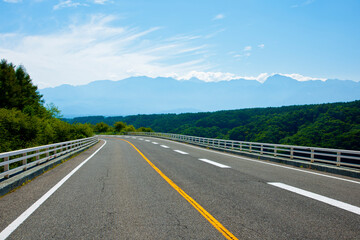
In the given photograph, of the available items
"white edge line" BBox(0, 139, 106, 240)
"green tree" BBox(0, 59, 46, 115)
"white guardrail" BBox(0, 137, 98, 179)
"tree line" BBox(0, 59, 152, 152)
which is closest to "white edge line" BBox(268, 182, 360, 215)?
"white edge line" BBox(0, 139, 106, 240)

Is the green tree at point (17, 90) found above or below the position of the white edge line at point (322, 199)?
above

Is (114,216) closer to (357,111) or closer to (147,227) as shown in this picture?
(147,227)

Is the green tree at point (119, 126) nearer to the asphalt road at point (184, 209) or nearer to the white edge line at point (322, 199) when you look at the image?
the asphalt road at point (184, 209)

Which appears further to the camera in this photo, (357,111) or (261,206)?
(357,111)

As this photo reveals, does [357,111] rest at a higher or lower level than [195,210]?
higher

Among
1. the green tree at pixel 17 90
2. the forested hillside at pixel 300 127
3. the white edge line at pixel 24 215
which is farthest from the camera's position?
the green tree at pixel 17 90

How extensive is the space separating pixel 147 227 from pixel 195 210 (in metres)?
1.23

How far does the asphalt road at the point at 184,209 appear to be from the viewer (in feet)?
13.4

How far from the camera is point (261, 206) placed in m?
5.54

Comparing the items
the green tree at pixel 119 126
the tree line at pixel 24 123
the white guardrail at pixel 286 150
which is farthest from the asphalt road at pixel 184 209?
the green tree at pixel 119 126

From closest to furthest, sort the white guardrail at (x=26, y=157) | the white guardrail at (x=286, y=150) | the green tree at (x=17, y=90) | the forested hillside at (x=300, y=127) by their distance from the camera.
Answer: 1. the white guardrail at (x=26, y=157)
2. the white guardrail at (x=286, y=150)
3. the forested hillside at (x=300, y=127)
4. the green tree at (x=17, y=90)

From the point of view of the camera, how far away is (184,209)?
208 inches

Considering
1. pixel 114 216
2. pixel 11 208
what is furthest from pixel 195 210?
pixel 11 208

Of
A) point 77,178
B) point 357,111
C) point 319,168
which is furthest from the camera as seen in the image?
point 357,111
